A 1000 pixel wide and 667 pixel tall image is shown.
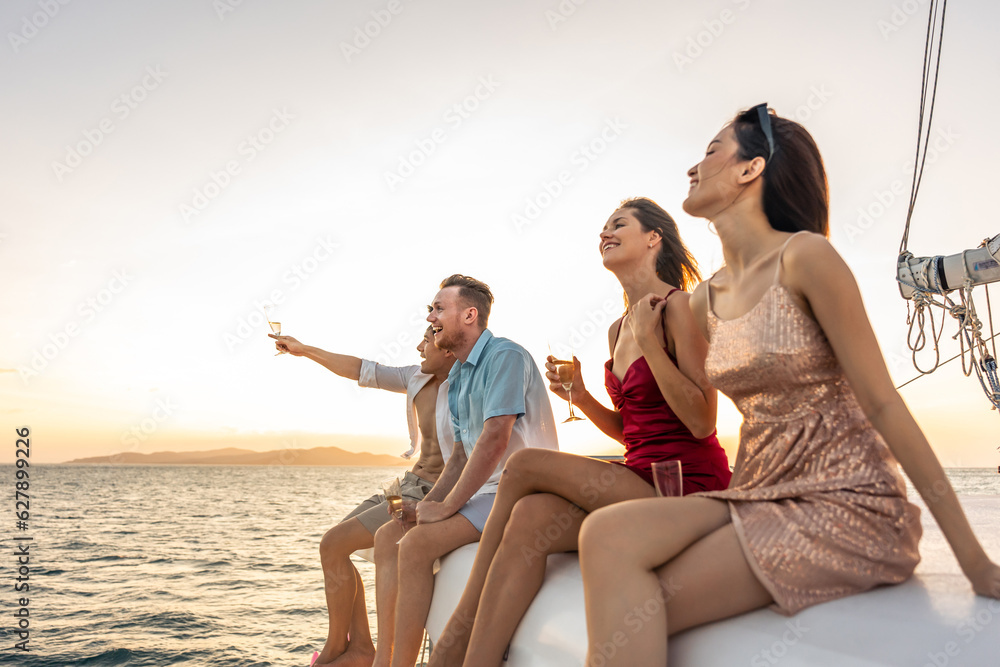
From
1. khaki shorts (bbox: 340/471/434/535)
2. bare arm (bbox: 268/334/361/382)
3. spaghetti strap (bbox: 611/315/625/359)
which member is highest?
bare arm (bbox: 268/334/361/382)

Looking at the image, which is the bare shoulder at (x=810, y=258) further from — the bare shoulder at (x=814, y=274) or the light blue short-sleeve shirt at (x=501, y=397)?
the light blue short-sleeve shirt at (x=501, y=397)

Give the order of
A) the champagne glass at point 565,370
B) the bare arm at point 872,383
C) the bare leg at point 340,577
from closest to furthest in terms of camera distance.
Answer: the bare arm at point 872,383
the champagne glass at point 565,370
the bare leg at point 340,577

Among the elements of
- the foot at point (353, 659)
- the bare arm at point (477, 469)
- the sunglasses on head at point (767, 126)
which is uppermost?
the sunglasses on head at point (767, 126)

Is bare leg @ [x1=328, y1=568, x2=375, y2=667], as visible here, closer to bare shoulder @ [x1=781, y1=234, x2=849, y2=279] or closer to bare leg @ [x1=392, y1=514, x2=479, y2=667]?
bare leg @ [x1=392, y1=514, x2=479, y2=667]

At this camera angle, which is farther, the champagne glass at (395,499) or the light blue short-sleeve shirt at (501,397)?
the champagne glass at (395,499)

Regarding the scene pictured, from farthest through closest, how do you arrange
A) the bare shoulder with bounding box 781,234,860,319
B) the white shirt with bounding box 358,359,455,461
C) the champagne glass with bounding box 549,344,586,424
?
the white shirt with bounding box 358,359,455,461 → the champagne glass with bounding box 549,344,586,424 → the bare shoulder with bounding box 781,234,860,319

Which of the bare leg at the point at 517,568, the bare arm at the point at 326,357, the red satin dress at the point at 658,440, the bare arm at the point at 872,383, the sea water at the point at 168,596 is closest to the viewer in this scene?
the bare arm at the point at 872,383

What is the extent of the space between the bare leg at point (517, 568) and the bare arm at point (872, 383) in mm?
1044

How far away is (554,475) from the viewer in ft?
7.50

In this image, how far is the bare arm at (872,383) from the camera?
1471 millimetres

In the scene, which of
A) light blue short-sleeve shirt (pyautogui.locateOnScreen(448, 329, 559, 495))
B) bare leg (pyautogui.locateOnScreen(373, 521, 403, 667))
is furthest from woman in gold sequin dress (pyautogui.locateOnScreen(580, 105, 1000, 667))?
bare leg (pyautogui.locateOnScreen(373, 521, 403, 667))

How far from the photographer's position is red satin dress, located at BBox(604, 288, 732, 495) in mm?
2500

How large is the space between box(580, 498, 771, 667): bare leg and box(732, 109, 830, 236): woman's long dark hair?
0.94 metres

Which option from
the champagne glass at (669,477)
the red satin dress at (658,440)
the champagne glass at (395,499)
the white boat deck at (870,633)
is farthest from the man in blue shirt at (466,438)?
the champagne glass at (669,477)
